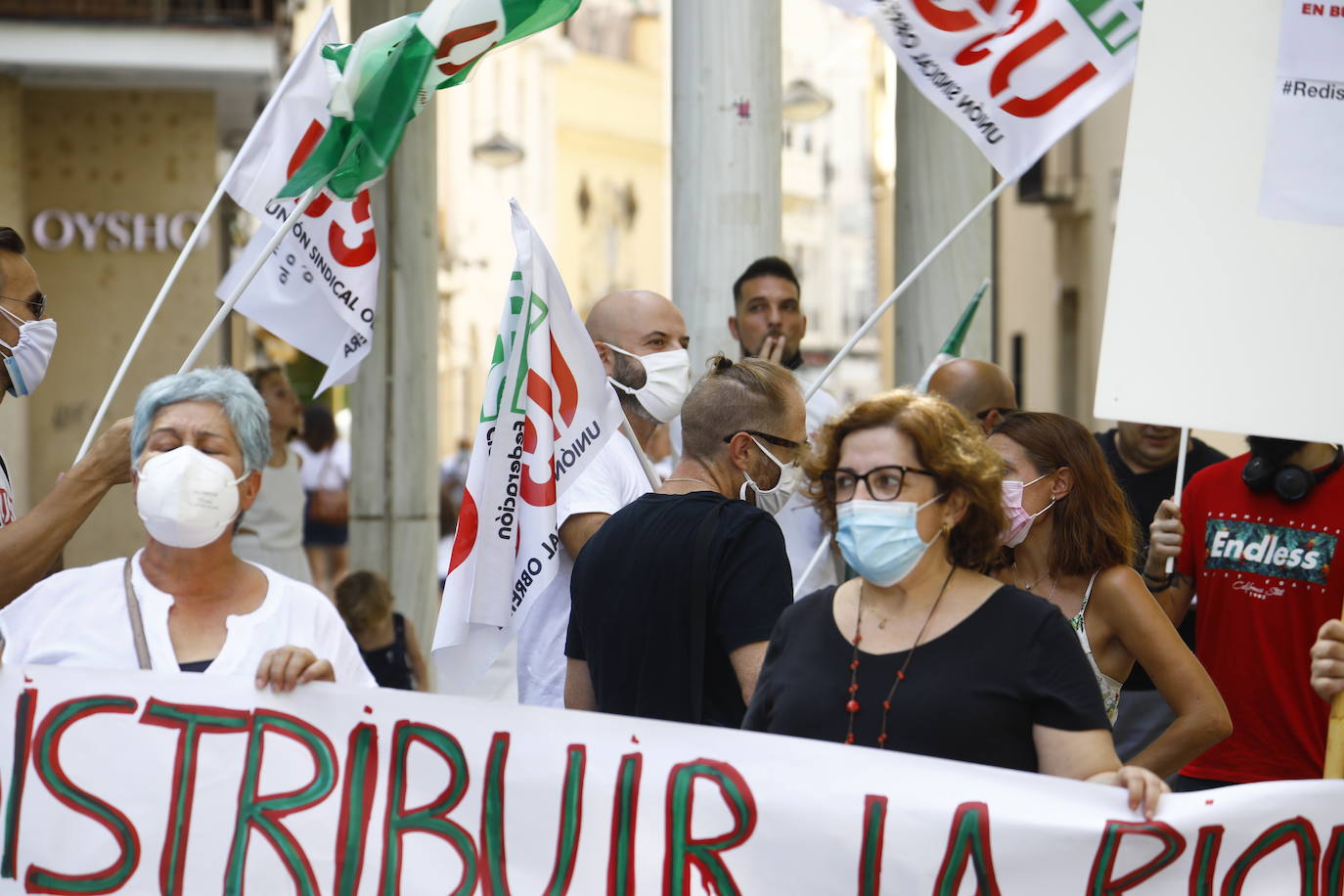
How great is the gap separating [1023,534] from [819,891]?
122cm

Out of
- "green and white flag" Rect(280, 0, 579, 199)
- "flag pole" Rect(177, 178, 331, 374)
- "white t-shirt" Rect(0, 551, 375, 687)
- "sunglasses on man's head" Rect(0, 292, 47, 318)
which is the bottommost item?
"white t-shirt" Rect(0, 551, 375, 687)

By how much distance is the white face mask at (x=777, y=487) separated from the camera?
421 centimetres

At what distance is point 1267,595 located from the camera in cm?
489

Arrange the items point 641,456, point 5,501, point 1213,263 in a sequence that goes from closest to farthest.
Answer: point 1213,263 < point 5,501 < point 641,456

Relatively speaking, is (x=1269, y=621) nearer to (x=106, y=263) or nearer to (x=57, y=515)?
(x=57, y=515)

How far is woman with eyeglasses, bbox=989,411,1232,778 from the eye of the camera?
405cm

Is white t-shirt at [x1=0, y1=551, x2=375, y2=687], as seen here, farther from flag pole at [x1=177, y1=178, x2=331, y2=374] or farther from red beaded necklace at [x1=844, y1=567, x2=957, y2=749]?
red beaded necklace at [x1=844, y1=567, x2=957, y2=749]

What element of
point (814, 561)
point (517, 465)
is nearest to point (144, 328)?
point (517, 465)

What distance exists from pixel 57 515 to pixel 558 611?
53.3 inches

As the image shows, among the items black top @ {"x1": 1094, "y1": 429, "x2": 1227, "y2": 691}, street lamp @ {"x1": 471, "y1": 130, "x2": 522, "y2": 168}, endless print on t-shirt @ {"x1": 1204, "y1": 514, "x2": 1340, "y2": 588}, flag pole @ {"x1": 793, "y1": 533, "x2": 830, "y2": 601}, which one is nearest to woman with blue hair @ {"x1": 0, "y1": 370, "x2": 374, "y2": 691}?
flag pole @ {"x1": 793, "y1": 533, "x2": 830, "y2": 601}

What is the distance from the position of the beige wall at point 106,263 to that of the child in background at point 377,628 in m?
5.68

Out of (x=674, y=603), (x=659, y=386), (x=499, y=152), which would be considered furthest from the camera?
(x=499, y=152)

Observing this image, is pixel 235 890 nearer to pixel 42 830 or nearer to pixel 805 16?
pixel 42 830

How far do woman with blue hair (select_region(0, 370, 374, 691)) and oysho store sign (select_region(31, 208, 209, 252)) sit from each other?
1000 centimetres
